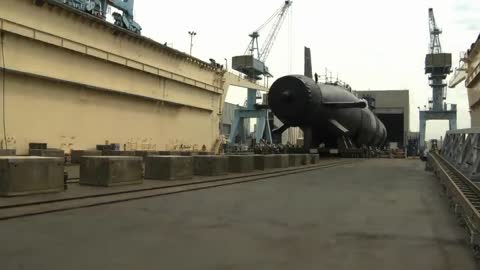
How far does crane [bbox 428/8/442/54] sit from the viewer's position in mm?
91963

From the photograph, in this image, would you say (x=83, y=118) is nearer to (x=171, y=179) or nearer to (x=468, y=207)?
(x=171, y=179)

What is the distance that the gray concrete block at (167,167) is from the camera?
14477mm

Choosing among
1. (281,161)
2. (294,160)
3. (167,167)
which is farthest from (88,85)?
(167,167)

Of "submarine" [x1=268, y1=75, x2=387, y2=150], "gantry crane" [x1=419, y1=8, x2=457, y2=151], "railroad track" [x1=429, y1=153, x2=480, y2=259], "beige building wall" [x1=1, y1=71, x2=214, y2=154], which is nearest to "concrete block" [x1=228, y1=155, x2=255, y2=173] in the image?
"railroad track" [x1=429, y1=153, x2=480, y2=259]

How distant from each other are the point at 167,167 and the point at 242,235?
777cm

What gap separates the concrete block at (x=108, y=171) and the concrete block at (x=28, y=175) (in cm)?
152

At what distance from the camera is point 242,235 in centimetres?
706

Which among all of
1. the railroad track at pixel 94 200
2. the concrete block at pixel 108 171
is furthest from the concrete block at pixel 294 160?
the concrete block at pixel 108 171

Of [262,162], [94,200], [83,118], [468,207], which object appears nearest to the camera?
[468,207]

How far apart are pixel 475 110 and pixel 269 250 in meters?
40.5

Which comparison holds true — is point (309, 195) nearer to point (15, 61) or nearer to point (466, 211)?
point (466, 211)

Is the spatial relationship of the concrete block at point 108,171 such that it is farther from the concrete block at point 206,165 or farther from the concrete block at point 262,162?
the concrete block at point 262,162

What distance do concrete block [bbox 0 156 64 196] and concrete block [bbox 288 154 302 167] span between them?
15.0m

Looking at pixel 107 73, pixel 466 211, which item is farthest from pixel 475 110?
pixel 466 211
